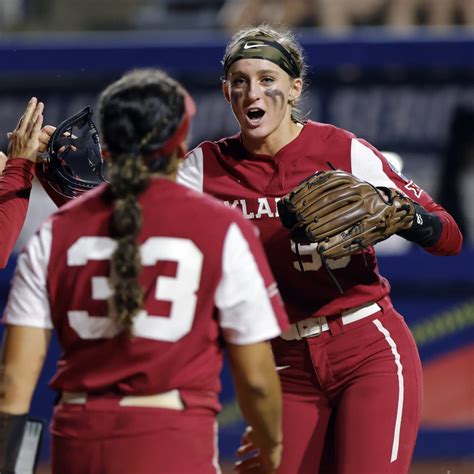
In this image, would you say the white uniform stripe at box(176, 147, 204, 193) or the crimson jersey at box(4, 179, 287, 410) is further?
the white uniform stripe at box(176, 147, 204, 193)

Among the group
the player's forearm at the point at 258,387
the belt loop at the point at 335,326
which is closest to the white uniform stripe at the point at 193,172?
the belt loop at the point at 335,326

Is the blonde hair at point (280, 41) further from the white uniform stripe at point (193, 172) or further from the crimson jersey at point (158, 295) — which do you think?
the crimson jersey at point (158, 295)

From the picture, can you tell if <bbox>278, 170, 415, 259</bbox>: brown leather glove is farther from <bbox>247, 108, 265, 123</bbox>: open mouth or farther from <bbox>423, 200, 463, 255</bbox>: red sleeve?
<bbox>247, 108, 265, 123</bbox>: open mouth

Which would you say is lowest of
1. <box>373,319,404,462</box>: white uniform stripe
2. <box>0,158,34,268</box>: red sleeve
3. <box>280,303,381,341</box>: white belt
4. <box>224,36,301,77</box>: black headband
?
<box>373,319,404,462</box>: white uniform stripe

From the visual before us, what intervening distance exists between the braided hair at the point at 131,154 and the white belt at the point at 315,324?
1.32 m

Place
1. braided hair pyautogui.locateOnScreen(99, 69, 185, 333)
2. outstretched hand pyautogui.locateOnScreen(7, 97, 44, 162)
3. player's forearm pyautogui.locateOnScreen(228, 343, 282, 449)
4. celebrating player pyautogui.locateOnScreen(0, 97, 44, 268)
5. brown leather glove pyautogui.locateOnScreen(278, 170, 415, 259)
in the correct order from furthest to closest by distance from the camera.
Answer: outstretched hand pyautogui.locateOnScreen(7, 97, 44, 162), celebrating player pyautogui.locateOnScreen(0, 97, 44, 268), brown leather glove pyautogui.locateOnScreen(278, 170, 415, 259), player's forearm pyautogui.locateOnScreen(228, 343, 282, 449), braided hair pyautogui.locateOnScreen(99, 69, 185, 333)

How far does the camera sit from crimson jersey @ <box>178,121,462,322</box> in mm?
4141

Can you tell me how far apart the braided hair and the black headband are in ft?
4.21

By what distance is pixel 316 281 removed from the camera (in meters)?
4.14

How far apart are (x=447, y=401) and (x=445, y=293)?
2.74ft

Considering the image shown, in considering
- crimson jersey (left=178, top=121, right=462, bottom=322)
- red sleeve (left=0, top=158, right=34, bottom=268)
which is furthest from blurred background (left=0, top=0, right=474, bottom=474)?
red sleeve (left=0, top=158, right=34, bottom=268)

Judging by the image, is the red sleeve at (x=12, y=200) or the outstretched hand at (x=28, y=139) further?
the outstretched hand at (x=28, y=139)

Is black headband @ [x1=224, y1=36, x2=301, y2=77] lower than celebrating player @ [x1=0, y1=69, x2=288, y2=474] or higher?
higher

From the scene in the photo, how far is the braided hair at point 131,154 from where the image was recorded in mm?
2791
